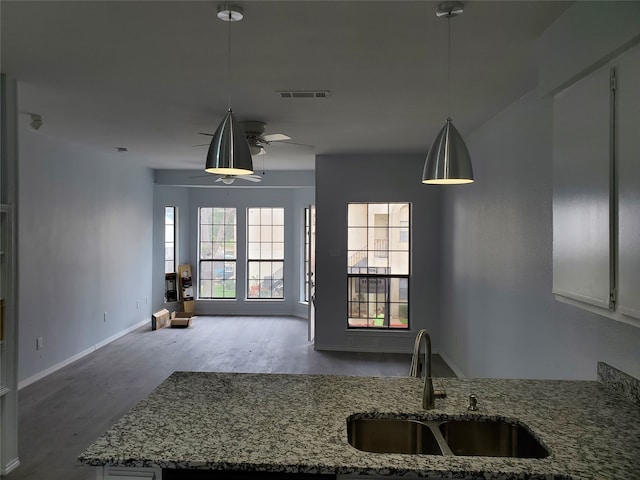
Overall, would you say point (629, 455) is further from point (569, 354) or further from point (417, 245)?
point (417, 245)

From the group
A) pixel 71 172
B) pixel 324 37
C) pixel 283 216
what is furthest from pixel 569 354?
pixel 283 216

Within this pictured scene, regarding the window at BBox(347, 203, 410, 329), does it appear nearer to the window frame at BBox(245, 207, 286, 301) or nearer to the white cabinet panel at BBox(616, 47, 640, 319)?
the window frame at BBox(245, 207, 286, 301)

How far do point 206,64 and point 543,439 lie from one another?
2.76m

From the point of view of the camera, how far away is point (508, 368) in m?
3.87

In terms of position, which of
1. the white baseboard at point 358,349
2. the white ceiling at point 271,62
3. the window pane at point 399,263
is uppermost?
the white ceiling at point 271,62

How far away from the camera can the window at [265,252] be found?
9.66 metres

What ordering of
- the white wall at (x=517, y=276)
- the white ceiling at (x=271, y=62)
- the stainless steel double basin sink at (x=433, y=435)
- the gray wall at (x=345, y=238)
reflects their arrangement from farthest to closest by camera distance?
the gray wall at (x=345, y=238) → the white wall at (x=517, y=276) → the white ceiling at (x=271, y=62) → the stainless steel double basin sink at (x=433, y=435)

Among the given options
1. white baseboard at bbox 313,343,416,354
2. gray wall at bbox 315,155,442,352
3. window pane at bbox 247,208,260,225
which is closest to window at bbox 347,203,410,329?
gray wall at bbox 315,155,442,352

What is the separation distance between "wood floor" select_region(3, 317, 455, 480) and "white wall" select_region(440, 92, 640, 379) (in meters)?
1.26

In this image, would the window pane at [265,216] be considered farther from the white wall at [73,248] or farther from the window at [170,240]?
the white wall at [73,248]

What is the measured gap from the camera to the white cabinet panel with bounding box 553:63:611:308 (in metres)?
1.75

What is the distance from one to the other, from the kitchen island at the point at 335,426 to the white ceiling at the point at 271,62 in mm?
1794

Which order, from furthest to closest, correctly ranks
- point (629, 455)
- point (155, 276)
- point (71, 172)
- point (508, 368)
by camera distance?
point (155, 276) → point (71, 172) → point (508, 368) → point (629, 455)

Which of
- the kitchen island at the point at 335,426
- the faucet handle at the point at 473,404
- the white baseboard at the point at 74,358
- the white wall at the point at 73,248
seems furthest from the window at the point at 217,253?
the faucet handle at the point at 473,404
